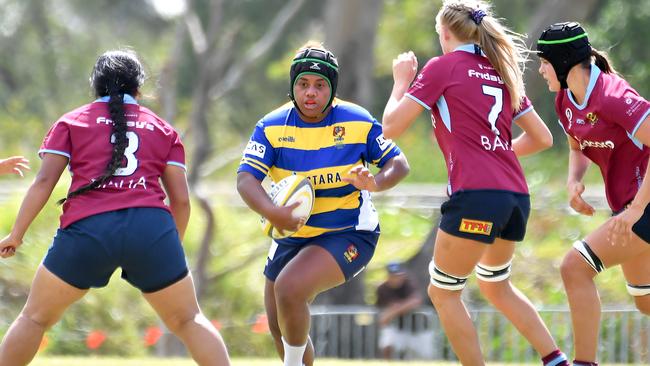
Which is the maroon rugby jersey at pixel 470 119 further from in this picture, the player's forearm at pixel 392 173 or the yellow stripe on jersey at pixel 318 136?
the yellow stripe on jersey at pixel 318 136

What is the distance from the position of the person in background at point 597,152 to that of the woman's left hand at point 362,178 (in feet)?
4.11

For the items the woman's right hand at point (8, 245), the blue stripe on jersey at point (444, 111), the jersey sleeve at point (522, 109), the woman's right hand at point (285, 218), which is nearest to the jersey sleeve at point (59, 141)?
the woman's right hand at point (8, 245)

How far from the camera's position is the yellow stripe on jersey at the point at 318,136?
6.63m

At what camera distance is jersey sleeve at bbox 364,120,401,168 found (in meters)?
6.65

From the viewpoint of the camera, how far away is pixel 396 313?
554 inches

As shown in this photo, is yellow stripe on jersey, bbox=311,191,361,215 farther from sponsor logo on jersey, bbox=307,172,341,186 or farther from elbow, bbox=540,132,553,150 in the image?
elbow, bbox=540,132,553,150

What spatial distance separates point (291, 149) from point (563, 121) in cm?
162

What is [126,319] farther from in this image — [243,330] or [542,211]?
[542,211]

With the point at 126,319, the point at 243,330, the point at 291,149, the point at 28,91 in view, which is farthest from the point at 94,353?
the point at 28,91

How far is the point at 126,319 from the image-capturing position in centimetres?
1541

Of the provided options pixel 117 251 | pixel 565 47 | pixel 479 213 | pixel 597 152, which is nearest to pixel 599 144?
pixel 597 152

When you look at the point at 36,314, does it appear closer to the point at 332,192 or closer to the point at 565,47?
the point at 332,192

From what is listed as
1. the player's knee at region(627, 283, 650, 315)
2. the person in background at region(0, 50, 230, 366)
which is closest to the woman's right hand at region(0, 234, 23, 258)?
the person in background at region(0, 50, 230, 366)

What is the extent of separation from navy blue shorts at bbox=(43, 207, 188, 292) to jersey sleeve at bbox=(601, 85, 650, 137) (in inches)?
99.1
